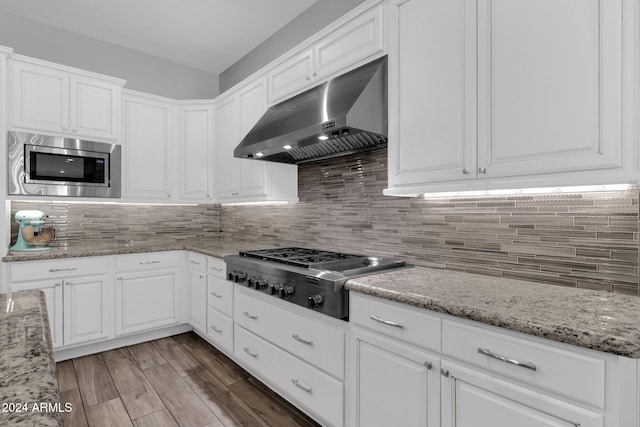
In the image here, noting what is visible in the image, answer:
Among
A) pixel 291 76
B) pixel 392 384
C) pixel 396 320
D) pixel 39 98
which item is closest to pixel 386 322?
pixel 396 320

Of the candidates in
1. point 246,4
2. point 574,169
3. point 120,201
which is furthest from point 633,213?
point 120,201

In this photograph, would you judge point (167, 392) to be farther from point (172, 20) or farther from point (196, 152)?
point (172, 20)

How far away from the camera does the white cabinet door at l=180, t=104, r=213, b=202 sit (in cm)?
385

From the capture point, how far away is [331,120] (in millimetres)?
1936

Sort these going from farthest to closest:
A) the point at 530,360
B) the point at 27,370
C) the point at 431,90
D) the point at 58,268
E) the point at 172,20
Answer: the point at 172,20
the point at 58,268
the point at 431,90
the point at 530,360
the point at 27,370

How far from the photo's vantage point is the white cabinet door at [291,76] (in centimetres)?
249

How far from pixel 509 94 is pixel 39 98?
3.54 meters

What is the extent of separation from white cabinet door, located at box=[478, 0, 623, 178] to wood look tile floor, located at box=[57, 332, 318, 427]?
1.89m

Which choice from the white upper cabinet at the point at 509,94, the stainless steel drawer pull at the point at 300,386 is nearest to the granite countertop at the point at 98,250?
the stainless steel drawer pull at the point at 300,386

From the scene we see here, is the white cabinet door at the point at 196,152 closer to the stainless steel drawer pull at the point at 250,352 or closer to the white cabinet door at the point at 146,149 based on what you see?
the white cabinet door at the point at 146,149

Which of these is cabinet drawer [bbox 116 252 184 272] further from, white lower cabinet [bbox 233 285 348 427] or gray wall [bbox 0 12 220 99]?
gray wall [bbox 0 12 220 99]

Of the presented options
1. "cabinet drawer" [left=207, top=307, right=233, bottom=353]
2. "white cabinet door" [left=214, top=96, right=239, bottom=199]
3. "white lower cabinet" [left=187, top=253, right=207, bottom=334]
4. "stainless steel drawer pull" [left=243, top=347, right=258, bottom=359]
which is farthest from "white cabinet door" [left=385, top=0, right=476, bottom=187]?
"white lower cabinet" [left=187, top=253, right=207, bottom=334]

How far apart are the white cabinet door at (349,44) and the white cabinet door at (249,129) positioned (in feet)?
2.46

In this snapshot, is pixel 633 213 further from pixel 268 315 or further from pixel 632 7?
pixel 268 315
